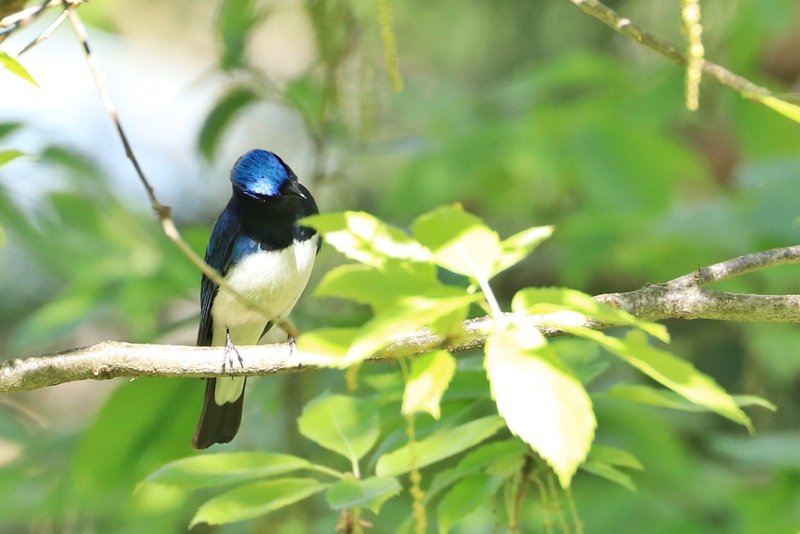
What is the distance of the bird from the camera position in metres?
3.19

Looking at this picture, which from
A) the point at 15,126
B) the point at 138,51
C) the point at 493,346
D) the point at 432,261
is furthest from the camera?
the point at 138,51

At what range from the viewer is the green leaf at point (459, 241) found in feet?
3.46

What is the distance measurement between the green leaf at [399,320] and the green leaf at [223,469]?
2.47 feet

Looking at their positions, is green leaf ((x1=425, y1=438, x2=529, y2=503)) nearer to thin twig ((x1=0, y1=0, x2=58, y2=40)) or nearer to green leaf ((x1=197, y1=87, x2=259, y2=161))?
thin twig ((x1=0, y1=0, x2=58, y2=40))

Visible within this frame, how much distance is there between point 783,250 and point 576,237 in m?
1.95

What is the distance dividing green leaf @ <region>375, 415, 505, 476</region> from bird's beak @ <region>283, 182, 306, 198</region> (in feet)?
5.13

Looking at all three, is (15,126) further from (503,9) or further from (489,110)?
(503,9)

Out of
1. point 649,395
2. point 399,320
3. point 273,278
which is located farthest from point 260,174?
point 399,320

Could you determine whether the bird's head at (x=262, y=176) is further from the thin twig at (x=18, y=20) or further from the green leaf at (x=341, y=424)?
the thin twig at (x=18, y=20)

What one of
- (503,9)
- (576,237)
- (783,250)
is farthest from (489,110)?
(783,250)

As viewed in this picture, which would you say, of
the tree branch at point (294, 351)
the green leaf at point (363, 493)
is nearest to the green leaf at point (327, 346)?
the tree branch at point (294, 351)

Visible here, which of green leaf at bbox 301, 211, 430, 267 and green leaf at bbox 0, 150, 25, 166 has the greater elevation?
green leaf at bbox 0, 150, 25, 166

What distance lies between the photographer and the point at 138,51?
7.27m

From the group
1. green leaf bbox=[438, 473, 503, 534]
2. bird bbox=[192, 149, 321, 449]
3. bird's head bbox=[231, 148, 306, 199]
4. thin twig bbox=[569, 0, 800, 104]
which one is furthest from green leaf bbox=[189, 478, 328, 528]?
bird's head bbox=[231, 148, 306, 199]
